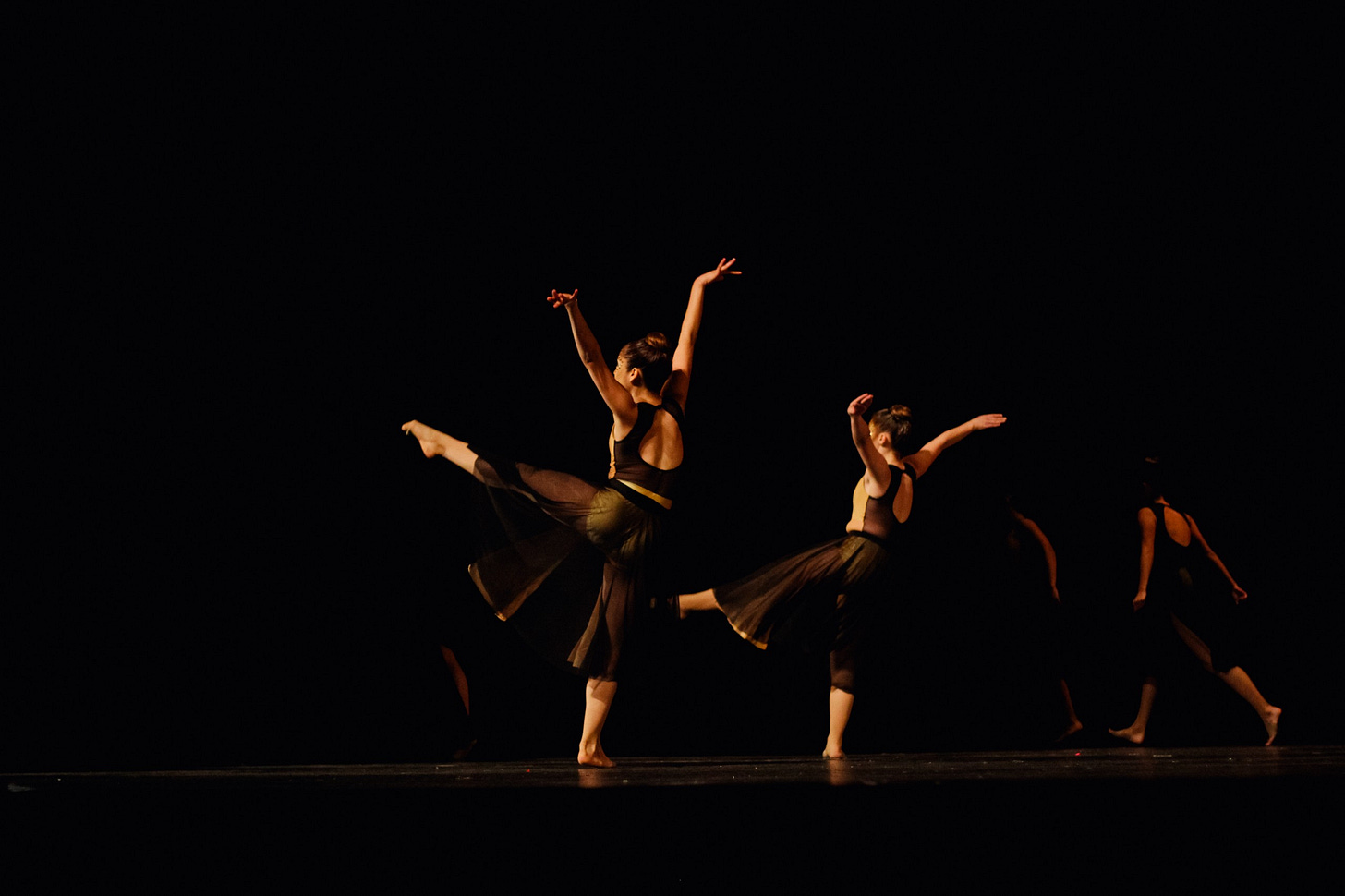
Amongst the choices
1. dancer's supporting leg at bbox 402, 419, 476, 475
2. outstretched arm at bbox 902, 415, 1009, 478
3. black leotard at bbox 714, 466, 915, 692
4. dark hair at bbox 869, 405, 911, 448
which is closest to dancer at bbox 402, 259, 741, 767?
dancer's supporting leg at bbox 402, 419, 476, 475

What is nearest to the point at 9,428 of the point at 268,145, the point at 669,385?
the point at 268,145

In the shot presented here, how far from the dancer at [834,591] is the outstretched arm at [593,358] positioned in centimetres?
106

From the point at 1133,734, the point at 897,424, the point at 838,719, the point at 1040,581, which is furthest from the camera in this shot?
the point at 1040,581

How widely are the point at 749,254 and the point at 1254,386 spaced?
2860 millimetres

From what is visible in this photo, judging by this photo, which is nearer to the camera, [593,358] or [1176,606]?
[593,358]

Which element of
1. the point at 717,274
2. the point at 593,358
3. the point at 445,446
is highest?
the point at 717,274

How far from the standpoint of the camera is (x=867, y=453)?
4305mm

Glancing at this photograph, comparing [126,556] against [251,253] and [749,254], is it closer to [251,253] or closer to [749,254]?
[251,253]

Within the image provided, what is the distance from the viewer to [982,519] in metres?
6.36

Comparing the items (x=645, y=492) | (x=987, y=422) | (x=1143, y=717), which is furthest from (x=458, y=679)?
(x=1143, y=717)

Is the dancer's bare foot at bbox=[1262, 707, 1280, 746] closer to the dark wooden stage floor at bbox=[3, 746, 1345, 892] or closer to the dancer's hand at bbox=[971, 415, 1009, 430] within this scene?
the dancer's hand at bbox=[971, 415, 1009, 430]

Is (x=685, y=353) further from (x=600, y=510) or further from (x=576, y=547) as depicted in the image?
(x=576, y=547)

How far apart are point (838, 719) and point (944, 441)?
1289mm

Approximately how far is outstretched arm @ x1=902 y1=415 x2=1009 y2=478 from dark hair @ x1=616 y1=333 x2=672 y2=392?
126 cm
